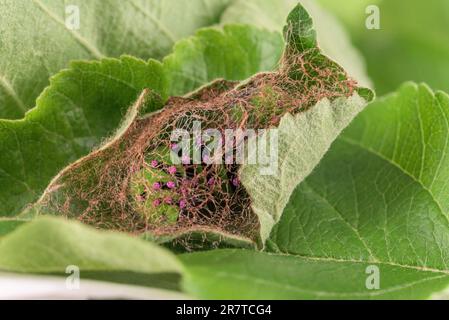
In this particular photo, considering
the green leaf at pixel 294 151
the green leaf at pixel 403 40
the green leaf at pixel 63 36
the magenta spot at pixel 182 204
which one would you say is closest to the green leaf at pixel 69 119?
the green leaf at pixel 63 36

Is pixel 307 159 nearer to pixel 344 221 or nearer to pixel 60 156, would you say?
pixel 344 221

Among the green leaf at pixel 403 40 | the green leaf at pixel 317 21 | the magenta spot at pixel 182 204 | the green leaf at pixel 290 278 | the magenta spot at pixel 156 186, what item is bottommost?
the green leaf at pixel 290 278

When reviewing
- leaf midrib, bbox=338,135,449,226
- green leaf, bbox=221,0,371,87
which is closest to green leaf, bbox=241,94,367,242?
leaf midrib, bbox=338,135,449,226

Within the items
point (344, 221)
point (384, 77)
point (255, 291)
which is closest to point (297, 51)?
point (344, 221)

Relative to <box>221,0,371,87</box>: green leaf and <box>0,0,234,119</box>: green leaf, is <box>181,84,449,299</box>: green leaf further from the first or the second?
<box>0,0,234,119</box>: green leaf

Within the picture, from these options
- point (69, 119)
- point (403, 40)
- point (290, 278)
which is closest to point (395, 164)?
point (290, 278)

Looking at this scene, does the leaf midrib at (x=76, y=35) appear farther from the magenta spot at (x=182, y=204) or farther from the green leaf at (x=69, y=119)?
the magenta spot at (x=182, y=204)

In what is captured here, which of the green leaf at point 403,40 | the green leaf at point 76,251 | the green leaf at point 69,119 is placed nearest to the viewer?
the green leaf at point 76,251
